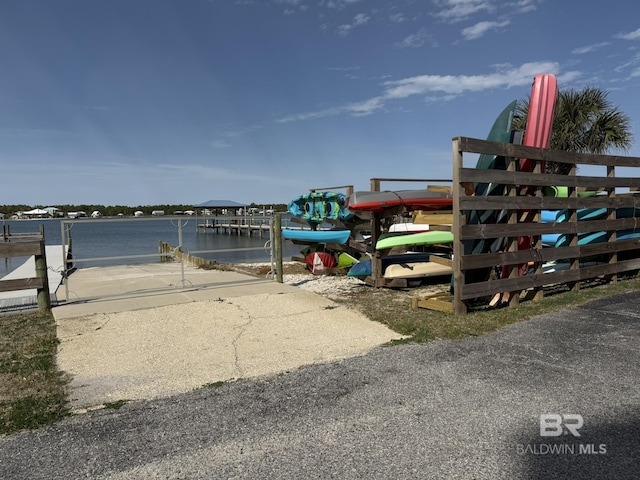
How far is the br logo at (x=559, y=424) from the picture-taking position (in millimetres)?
3029

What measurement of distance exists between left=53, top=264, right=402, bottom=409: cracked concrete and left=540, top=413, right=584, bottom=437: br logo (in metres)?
2.06

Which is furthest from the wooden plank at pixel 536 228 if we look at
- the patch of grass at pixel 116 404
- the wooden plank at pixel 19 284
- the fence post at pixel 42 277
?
the wooden plank at pixel 19 284

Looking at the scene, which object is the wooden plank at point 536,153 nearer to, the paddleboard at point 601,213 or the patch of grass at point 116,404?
the paddleboard at point 601,213

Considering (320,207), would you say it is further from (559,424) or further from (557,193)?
(559,424)

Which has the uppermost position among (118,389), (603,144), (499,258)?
(603,144)

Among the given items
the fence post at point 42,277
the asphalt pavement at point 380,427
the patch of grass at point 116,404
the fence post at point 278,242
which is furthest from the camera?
the fence post at point 278,242

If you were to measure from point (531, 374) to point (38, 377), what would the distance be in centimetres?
452

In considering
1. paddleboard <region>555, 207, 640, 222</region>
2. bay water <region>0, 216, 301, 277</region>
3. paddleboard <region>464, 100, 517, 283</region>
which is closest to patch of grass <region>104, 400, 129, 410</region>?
bay water <region>0, 216, 301, 277</region>

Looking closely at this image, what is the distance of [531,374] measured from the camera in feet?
13.5

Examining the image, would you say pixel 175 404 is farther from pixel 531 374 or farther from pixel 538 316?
pixel 538 316

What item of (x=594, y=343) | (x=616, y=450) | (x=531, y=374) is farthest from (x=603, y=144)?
(x=616, y=450)

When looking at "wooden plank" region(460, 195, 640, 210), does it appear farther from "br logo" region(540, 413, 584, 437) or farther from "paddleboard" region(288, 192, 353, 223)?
"paddleboard" region(288, 192, 353, 223)

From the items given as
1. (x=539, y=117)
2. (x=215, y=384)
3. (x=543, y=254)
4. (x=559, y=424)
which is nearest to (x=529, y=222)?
(x=543, y=254)

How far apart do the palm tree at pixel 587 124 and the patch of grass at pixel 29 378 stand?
16.0 m
